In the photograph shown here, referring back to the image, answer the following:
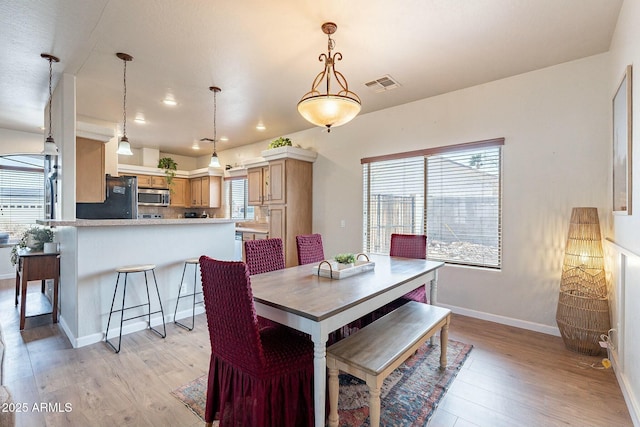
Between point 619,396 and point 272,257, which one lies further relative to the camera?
point 272,257

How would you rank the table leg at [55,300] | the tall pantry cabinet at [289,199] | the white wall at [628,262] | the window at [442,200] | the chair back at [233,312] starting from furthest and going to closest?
the tall pantry cabinet at [289,199] < the window at [442,200] < the table leg at [55,300] < the white wall at [628,262] < the chair back at [233,312]

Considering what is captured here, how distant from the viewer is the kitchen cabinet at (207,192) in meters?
7.06

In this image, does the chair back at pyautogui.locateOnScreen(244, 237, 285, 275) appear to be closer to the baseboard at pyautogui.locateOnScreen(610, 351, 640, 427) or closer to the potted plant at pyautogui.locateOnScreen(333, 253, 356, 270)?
the potted plant at pyautogui.locateOnScreen(333, 253, 356, 270)

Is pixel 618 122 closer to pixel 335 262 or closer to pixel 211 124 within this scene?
pixel 335 262

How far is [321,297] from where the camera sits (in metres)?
1.74

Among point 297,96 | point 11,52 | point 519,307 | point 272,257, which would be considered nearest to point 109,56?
point 11,52

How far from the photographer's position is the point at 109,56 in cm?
293

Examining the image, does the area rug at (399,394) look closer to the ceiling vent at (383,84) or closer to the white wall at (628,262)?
the white wall at (628,262)

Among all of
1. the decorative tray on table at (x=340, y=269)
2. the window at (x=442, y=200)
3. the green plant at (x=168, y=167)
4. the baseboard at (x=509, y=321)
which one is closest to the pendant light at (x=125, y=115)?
the green plant at (x=168, y=167)

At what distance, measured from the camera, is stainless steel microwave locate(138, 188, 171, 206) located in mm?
6629

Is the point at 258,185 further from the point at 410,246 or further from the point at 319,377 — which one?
the point at 319,377

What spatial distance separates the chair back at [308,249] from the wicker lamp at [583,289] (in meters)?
2.28

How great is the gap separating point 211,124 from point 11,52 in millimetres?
2599

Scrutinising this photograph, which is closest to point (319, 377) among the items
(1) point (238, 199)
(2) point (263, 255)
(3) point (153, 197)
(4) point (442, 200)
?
(2) point (263, 255)
